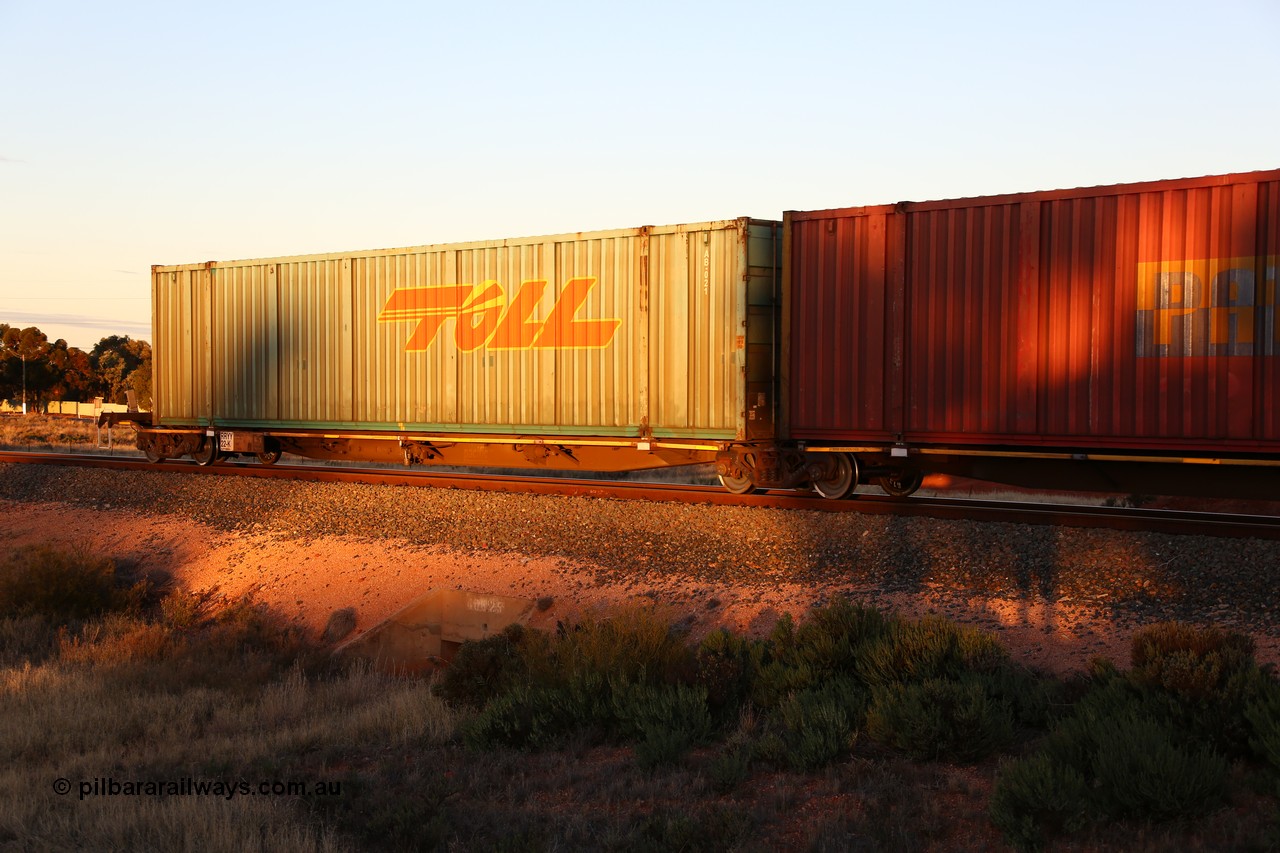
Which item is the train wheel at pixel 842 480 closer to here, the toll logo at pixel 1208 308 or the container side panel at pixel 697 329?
the container side panel at pixel 697 329

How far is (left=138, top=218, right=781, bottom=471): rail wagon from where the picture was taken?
1398cm

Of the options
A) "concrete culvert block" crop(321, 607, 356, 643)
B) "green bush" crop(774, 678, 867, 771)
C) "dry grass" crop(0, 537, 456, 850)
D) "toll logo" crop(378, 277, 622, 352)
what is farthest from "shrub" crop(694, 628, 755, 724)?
"toll logo" crop(378, 277, 622, 352)

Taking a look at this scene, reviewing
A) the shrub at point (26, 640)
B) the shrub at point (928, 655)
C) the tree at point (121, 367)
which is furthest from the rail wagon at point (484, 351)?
the tree at point (121, 367)

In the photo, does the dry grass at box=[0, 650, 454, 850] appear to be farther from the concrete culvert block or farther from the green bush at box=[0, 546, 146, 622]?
the green bush at box=[0, 546, 146, 622]

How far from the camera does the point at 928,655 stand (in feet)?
23.6

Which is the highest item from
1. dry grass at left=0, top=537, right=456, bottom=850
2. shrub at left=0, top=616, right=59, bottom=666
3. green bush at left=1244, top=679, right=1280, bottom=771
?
green bush at left=1244, top=679, right=1280, bottom=771

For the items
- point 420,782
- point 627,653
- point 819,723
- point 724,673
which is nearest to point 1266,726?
point 819,723

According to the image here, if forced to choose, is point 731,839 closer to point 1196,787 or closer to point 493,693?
point 1196,787

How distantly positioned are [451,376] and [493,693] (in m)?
8.68

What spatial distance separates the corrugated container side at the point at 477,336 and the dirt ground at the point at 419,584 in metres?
3.40

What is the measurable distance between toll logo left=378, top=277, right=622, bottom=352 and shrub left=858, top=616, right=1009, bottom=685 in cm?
818

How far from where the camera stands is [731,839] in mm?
5316

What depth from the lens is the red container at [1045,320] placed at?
10797 millimetres

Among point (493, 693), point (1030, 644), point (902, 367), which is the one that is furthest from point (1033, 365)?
point (493, 693)
